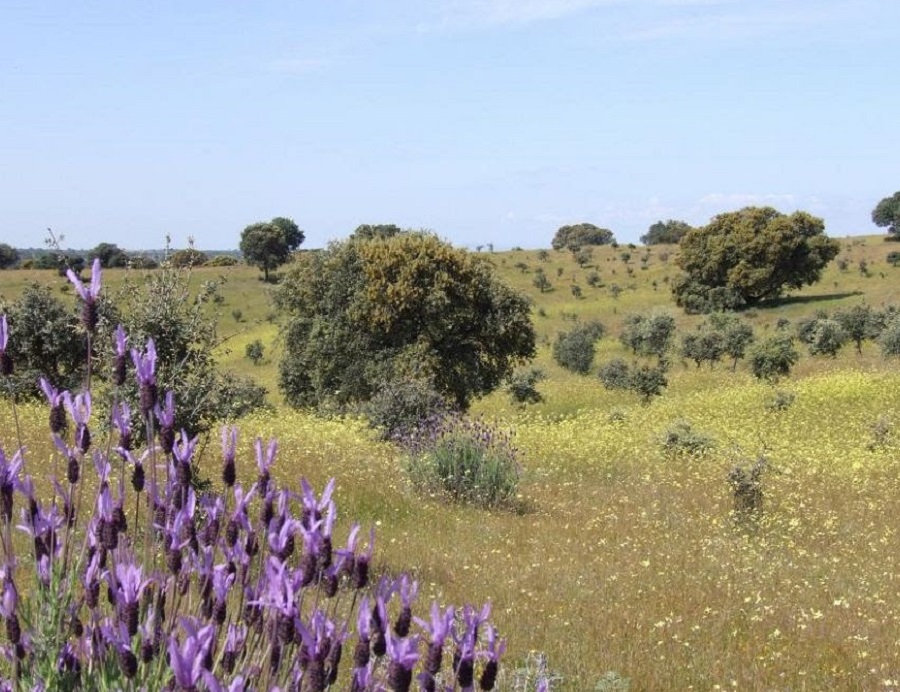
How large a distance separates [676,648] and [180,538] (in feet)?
16.0

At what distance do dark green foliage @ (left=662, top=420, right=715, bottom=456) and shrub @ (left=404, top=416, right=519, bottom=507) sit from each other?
5.08 metres

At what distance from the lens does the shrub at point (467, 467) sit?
1212 cm

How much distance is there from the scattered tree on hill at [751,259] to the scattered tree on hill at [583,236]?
5066cm

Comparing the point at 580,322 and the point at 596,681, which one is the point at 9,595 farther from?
the point at 580,322

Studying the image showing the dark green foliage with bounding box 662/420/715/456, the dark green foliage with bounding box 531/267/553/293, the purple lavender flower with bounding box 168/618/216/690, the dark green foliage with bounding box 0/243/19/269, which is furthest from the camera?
the dark green foliage with bounding box 0/243/19/269

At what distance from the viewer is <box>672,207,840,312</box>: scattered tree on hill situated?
→ 53.9 metres

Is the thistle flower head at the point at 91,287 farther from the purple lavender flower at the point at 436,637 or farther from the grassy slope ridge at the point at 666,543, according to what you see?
the grassy slope ridge at the point at 666,543

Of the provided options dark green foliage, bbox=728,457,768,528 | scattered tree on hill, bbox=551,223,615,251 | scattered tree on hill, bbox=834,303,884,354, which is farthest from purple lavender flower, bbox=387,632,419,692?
scattered tree on hill, bbox=551,223,615,251

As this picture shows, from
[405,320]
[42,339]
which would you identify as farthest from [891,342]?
[42,339]

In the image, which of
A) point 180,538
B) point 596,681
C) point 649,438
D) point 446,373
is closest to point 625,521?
point 596,681

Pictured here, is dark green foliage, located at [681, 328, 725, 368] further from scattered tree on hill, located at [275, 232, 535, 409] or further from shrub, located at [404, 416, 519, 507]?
shrub, located at [404, 416, 519, 507]

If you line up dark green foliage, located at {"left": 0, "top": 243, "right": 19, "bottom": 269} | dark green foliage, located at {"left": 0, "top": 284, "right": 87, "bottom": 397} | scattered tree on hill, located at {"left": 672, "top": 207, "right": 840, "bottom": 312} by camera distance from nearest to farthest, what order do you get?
dark green foliage, located at {"left": 0, "top": 284, "right": 87, "bottom": 397} → scattered tree on hill, located at {"left": 672, "top": 207, "right": 840, "bottom": 312} → dark green foliage, located at {"left": 0, "top": 243, "right": 19, "bottom": 269}

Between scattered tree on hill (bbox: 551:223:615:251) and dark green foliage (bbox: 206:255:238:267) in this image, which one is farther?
scattered tree on hill (bbox: 551:223:615:251)

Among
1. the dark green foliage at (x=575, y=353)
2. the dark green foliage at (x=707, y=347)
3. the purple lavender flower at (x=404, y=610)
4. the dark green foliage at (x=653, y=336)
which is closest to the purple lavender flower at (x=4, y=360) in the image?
the purple lavender flower at (x=404, y=610)
